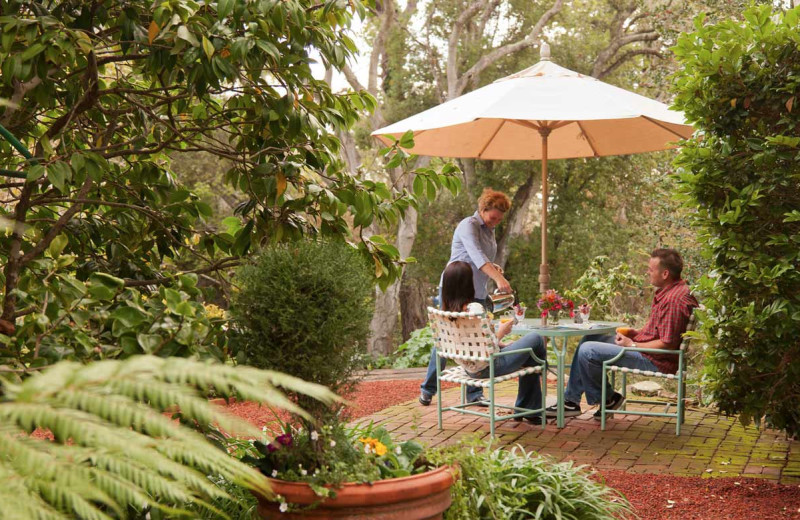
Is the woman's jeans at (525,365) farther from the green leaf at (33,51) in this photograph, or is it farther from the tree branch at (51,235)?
the green leaf at (33,51)

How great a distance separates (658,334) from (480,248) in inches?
64.5

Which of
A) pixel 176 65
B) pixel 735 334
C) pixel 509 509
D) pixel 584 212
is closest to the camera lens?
pixel 176 65

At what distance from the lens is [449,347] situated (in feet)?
18.6

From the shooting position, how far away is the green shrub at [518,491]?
3.25m

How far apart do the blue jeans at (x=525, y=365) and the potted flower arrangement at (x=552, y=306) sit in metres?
0.20

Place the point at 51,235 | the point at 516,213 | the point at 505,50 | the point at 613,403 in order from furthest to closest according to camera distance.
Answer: the point at 516,213 < the point at 505,50 < the point at 613,403 < the point at 51,235

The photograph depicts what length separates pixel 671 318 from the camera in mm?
5469

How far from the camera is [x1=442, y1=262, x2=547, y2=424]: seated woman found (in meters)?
5.57

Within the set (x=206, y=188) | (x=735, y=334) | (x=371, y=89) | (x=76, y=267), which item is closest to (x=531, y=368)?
(x=735, y=334)

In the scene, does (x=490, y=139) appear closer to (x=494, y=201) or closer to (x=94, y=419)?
(x=494, y=201)

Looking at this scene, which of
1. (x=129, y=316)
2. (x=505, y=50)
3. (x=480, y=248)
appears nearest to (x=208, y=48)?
(x=129, y=316)

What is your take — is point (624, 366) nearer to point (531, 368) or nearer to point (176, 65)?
point (531, 368)

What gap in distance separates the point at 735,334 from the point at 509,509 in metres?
2.00

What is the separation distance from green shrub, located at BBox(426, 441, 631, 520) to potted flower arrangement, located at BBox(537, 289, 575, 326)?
200 centimetres
